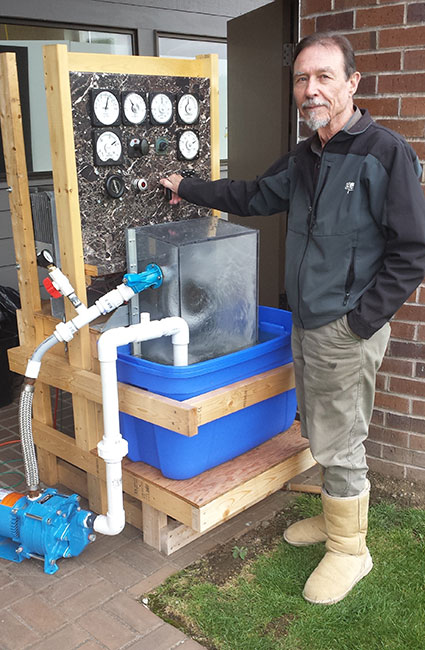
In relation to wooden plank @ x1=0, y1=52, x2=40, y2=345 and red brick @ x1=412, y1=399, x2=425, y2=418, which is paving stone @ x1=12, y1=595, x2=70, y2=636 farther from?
red brick @ x1=412, y1=399, x2=425, y2=418

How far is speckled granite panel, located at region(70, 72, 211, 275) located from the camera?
269 cm

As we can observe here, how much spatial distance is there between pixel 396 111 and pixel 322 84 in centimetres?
93

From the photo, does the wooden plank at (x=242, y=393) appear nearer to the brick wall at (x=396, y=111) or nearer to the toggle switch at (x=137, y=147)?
the brick wall at (x=396, y=111)

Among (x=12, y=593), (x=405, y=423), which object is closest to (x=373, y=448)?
(x=405, y=423)

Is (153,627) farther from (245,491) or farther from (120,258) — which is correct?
(120,258)

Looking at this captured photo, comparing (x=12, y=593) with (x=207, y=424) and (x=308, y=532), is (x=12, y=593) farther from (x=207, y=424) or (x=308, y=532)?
(x=308, y=532)

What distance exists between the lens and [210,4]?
6848 mm

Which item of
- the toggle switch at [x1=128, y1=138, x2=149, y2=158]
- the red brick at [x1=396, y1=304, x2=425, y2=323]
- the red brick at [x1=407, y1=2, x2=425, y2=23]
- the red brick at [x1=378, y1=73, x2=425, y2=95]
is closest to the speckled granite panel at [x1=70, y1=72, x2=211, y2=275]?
the toggle switch at [x1=128, y1=138, x2=149, y2=158]

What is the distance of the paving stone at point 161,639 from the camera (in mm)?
2408

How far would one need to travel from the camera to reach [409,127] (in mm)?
3156

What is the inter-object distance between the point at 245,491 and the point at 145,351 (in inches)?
28.2

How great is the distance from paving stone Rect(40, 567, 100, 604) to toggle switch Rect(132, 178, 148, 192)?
5.31 ft

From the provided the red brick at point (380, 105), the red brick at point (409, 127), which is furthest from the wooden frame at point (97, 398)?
the red brick at point (409, 127)

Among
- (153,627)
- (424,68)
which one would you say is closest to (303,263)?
(424,68)
